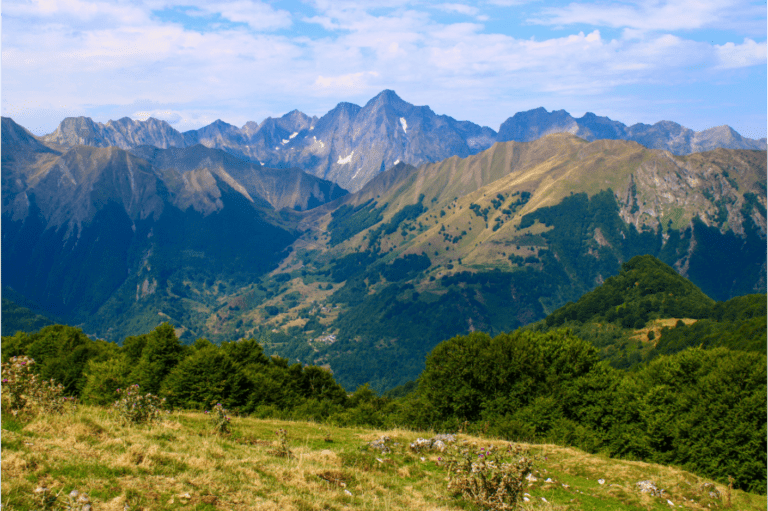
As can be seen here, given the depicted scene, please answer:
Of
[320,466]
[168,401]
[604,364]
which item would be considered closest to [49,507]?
[320,466]

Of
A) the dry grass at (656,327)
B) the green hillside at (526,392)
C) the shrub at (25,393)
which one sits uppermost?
the shrub at (25,393)

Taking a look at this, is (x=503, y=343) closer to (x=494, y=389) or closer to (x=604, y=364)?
(x=494, y=389)

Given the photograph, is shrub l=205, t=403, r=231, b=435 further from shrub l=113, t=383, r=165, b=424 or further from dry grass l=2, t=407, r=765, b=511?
shrub l=113, t=383, r=165, b=424

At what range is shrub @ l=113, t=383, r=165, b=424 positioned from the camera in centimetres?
2525

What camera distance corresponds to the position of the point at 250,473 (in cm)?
1997

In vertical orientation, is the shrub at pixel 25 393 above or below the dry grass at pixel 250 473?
above

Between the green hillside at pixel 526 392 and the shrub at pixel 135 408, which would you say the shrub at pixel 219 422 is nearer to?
the shrub at pixel 135 408

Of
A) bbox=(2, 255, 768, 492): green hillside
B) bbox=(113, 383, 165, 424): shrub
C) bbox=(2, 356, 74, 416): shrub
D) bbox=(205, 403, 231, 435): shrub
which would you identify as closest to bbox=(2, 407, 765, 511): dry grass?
bbox=(205, 403, 231, 435): shrub

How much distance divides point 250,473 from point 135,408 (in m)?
9.86

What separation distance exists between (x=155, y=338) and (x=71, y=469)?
4816 centimetres

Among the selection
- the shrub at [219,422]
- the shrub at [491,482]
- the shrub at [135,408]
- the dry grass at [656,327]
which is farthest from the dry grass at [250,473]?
the dry grass at [656,327]

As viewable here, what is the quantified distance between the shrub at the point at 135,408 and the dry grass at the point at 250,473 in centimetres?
76

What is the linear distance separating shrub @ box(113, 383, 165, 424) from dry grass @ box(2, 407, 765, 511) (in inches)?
30.0

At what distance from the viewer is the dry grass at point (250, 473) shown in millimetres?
16406
